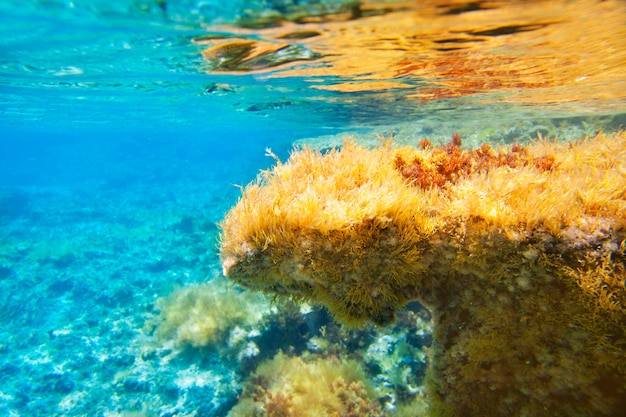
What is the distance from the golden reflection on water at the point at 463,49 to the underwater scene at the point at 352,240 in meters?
0.07

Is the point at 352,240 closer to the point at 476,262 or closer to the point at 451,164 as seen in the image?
the point at 476,262

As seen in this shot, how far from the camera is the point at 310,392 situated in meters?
7.02

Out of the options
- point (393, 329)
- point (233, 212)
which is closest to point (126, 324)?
point (393, 329)

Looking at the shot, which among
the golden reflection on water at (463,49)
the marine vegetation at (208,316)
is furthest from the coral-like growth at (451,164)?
the marine vegetation at (208,316)

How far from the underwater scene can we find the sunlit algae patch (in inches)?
0.8

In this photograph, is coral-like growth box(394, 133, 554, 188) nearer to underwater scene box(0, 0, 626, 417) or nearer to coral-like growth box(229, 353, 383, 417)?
underwater scene box(0, 0, 626, 417)

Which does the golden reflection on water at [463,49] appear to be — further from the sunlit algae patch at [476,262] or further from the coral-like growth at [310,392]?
the coral-like growth at [310,392]

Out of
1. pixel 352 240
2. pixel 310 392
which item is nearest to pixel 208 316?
pixel 310 392

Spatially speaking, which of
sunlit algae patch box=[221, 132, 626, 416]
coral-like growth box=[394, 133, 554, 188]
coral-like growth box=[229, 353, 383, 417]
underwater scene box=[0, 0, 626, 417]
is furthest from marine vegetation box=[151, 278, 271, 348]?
coral-like growth box=[394, 133, 554, 188]

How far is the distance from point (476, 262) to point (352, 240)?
111 centimetres

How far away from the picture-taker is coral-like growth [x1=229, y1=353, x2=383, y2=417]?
22.3 ft

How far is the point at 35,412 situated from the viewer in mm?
9125

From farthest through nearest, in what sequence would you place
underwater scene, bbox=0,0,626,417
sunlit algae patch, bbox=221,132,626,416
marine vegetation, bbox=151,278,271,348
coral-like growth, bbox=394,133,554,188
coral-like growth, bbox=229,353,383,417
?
marine vegetation, bbox=151,278,271,348 < coral-like growth, bbox=229,353,383,417 < coral-like growth, bbox=394,133,554,188 < underwater scene, bbox=0,0,626,417 < sunlit algae patch, bbox=221,132,626,416

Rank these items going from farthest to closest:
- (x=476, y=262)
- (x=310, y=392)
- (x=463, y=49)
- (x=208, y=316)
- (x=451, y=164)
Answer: (x=208, y=316) → (x=463, y=49) → (x=310, y=392) → (x=451, y=164) → (x=476, y=262)
